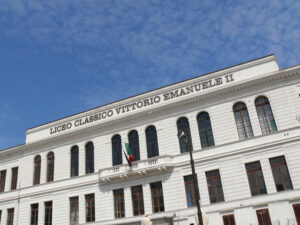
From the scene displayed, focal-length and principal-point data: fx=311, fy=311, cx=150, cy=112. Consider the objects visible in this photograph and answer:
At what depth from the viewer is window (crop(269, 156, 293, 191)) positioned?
77.9 ft

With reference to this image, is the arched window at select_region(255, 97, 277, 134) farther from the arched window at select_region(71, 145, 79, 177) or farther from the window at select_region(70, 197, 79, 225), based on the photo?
the window at select_region(70, 197, 79, 225)

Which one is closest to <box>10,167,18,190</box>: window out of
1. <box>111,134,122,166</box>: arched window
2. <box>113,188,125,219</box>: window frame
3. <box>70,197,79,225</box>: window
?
<box>70,197,79,225</box>: window

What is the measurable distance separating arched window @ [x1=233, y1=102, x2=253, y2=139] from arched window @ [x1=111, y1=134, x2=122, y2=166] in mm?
11624

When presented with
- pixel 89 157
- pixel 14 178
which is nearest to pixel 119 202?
pixel 89 157

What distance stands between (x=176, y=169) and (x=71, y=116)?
14.0 meters

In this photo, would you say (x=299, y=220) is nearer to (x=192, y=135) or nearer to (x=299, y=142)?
(x=299, y=142)

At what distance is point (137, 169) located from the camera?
93.4 ft

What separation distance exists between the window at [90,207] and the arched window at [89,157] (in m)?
2.56

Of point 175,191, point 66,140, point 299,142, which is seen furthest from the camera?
point 66,140

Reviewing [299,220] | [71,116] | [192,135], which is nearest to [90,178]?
[71,116]

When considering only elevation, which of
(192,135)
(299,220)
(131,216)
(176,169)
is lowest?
(299,220)

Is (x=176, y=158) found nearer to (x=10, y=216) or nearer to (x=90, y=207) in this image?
(x=90, y=207)

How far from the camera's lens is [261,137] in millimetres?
25562

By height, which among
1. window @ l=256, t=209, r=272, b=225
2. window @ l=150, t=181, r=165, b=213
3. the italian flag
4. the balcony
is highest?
the italian flag
